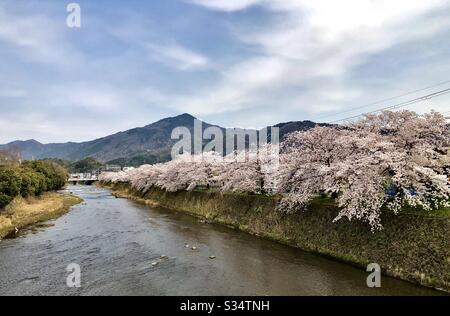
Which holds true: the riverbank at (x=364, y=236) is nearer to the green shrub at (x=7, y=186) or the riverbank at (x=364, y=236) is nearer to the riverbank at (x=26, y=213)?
the riverbank at (x=26, y=213)

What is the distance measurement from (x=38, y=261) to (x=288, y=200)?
68.8 feet

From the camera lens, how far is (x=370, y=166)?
22703 mm

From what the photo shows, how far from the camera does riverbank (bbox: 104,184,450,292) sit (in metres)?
18.8

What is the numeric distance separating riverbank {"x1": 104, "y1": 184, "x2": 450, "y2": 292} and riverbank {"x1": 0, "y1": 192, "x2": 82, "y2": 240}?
2415 centimetres

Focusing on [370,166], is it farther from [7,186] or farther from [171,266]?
[7,186]

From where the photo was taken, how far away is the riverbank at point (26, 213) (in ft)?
122

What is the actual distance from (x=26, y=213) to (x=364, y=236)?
42.3m

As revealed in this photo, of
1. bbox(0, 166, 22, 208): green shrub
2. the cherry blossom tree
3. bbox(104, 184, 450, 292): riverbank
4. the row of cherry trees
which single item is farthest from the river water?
bbox(0, 166, 22, 208): green shrub

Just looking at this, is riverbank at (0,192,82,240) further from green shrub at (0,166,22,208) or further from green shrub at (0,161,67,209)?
green shrub at (0,166,22,208)

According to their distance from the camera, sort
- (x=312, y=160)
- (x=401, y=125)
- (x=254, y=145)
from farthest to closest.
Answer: (x=254, y=145), (x=312, y=160), (x=401, y=125)

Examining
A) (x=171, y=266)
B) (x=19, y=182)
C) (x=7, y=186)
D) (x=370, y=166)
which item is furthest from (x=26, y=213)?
(x=370, y=166)
